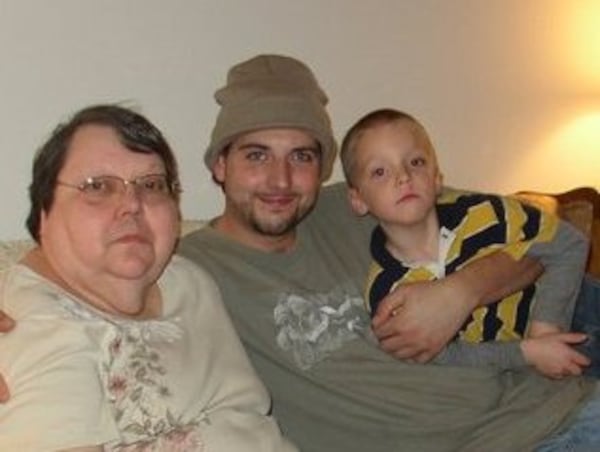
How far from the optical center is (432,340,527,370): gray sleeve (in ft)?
5.22

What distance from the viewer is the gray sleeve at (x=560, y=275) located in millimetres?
1667

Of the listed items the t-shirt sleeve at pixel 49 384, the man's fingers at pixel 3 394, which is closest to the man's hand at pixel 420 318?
the t-shirt sleeve at pixel 49 384

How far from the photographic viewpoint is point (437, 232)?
171 cm

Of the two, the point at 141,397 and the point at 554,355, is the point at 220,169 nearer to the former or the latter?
the point at 141,397

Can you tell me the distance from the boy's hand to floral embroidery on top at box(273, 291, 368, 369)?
14.2 inches

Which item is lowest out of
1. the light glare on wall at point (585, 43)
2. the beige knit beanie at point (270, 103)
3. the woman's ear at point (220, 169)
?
the woman's ear at point (220, 169)

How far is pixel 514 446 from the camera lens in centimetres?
151

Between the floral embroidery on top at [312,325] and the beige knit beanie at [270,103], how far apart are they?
1.04 ft

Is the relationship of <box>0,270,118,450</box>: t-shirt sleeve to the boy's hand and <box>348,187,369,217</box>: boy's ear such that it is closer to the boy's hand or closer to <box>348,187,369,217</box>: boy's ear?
<box>348,187,369,217</box>: boy's ear

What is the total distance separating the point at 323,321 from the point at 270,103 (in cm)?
47

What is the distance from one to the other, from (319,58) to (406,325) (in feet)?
3.22

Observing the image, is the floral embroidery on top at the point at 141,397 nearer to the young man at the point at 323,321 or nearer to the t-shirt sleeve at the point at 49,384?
the t-shirt sleeve at the point at 49,384

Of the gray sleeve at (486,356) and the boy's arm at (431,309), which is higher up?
the boy's arm at (431,309)

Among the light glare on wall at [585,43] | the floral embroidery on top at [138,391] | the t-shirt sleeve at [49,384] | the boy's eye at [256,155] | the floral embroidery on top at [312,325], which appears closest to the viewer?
the t-shirt sleeve at [49,384]
